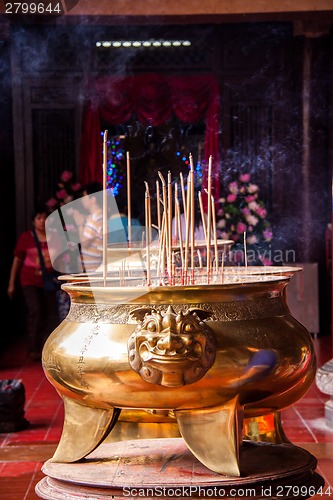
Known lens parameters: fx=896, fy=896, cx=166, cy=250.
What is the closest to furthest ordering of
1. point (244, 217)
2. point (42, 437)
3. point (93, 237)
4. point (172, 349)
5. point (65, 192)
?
1. point (172, 349)
2. point (42, 437)
3. point (93, 237)
4. point (244, 217)
5. point (65, 192)

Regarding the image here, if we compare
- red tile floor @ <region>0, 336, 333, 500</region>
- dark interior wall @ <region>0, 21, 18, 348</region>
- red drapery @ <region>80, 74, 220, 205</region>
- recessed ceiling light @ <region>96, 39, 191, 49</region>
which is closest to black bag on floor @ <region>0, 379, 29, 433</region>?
red tile floor @ <region>0, 336, 333, 500</region>

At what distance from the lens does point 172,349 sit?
5.55 feet

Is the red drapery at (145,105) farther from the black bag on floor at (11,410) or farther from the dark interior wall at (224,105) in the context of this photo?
the black bag on floor at (11,410)

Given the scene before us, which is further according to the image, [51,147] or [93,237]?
[51,147]

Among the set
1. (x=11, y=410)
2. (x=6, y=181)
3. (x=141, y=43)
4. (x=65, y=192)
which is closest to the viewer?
(x=11, y=410)

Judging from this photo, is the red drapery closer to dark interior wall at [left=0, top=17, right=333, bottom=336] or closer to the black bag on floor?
dark interior wall at [left=0, top=17, right=333, bottom=336]

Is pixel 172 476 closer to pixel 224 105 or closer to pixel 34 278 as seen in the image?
pixel 34 278

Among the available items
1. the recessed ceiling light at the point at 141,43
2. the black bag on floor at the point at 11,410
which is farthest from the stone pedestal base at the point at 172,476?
the recessed ceiling light at the point at 141,43

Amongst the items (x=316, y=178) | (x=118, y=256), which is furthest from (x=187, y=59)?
(x=118, y=256)

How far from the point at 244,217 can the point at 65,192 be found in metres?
1.44

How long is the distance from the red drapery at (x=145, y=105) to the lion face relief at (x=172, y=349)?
16.8ft

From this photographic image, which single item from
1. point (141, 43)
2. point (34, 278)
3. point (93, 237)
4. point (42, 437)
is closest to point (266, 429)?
point (42, 437)

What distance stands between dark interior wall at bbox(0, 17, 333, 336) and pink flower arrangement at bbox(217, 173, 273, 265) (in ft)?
1.53

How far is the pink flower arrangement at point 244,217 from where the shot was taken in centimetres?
627
